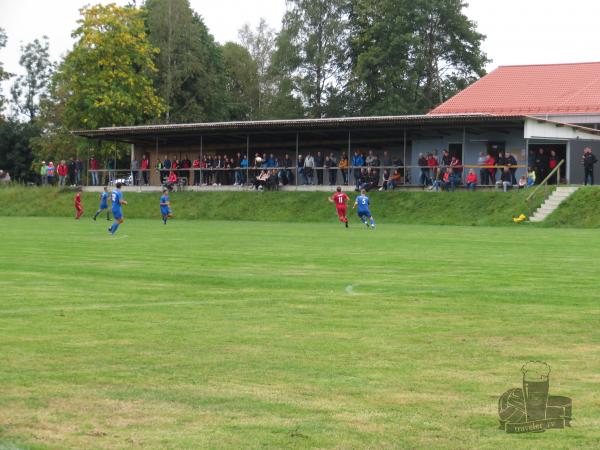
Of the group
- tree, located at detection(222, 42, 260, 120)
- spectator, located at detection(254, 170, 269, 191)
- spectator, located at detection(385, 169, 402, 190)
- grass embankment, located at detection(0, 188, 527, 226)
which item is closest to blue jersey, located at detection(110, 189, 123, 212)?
grass embankment, located at detection(0, 188, 527, 226)

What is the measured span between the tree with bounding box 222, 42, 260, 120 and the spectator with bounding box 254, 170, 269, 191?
1561 inches

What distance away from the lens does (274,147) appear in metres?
63.4

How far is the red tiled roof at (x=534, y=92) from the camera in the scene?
63.8 m

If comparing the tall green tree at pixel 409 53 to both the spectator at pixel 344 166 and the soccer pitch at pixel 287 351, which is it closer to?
the spectator at pixel 344 166

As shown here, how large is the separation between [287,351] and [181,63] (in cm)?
7579

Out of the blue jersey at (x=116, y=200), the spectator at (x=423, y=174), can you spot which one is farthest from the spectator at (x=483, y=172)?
the blue jersey at (x=116, y=200)

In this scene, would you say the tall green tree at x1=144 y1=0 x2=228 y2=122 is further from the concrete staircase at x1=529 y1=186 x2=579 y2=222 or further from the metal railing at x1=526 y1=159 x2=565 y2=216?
the concrete staircase at x1=529 y1=186 x2=579 y2=222

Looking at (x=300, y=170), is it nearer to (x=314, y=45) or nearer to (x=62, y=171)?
(x=62, y=171)

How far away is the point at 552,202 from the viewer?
156 ft

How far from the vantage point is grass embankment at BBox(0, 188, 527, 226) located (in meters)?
48.7

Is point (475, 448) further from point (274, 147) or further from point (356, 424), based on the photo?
point (274, 147)

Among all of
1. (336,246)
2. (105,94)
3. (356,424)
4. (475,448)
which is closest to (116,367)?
(356,424)

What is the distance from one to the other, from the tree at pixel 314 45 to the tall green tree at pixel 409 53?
1188 millimetres

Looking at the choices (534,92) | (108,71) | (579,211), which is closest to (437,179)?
(579,211)
